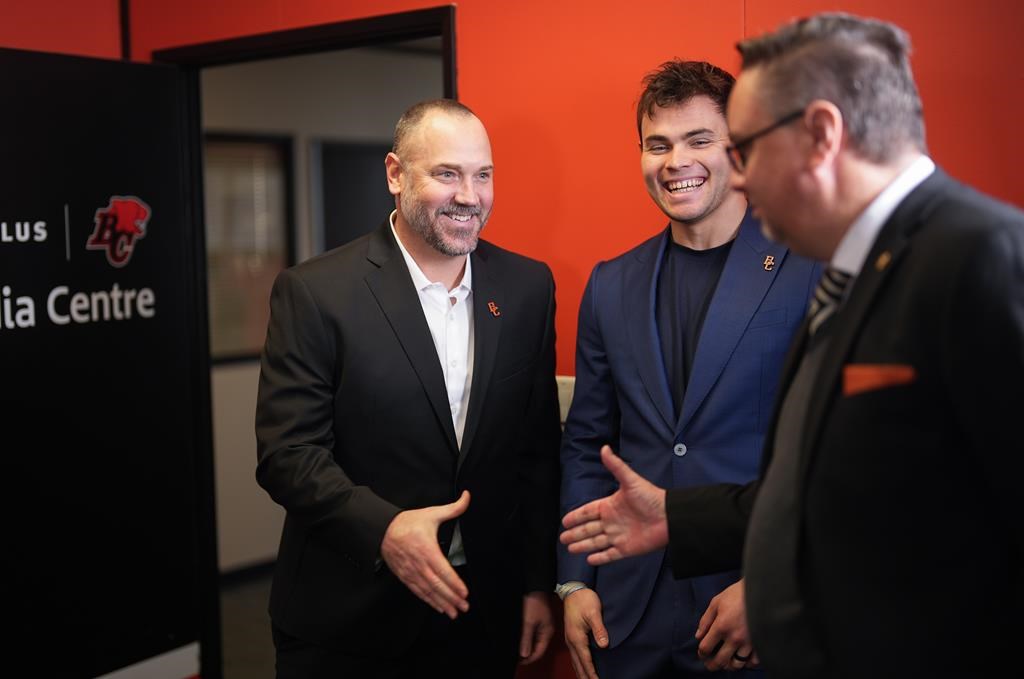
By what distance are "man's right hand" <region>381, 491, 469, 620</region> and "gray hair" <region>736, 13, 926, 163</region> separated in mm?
1055

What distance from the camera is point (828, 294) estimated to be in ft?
4.66

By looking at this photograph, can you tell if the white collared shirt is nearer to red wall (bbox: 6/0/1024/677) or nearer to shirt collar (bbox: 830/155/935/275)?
red wall (bbox: 6/0/1024/677)

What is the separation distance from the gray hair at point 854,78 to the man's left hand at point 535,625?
1470 mm

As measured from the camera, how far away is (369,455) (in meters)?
2.28

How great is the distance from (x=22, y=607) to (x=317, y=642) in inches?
53.1

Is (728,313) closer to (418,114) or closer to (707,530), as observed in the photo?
(707,530)

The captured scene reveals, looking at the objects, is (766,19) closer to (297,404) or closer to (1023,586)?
(297,404)

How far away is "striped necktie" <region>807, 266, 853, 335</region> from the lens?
1.40 m

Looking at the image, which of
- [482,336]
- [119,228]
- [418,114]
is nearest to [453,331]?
[482,336]

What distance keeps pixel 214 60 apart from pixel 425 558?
7.27 feet

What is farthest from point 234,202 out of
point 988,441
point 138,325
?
point 988,441

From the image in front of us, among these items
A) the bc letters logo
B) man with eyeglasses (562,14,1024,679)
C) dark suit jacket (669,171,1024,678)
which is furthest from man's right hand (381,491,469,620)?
the bc letters logo

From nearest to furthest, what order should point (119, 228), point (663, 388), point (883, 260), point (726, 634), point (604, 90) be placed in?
point (883, 260) → point (726, 634) → point (663, 388) → point (604, 90) → point (119, 228)

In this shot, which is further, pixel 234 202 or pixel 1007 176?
pixel 234 202
